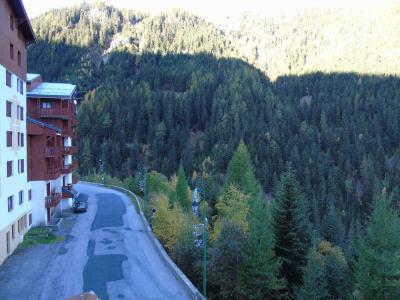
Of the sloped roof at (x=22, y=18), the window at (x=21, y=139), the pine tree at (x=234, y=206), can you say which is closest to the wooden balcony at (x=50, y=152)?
the window at (x=21, y=139)

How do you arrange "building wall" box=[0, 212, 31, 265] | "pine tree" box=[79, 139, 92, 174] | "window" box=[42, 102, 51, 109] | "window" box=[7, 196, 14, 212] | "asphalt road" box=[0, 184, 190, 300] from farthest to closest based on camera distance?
"pine tree" box=[79, 139, 92, 174] → "window" box=[42, 102, 51, 109] → "window" box=[7, 196, 14, 212] → "building wall" box=[0, 212, 31, 265] → "asphalt road" box=[0, 184, 190, 300]

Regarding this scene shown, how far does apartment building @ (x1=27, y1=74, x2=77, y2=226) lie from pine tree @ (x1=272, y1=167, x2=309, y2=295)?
23718 mm

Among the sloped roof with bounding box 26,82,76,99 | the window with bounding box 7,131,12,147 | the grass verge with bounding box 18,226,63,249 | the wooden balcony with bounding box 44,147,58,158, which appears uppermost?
the sloped roof with bounding box 26,82,76,99

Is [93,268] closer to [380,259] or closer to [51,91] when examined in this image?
[380,259]

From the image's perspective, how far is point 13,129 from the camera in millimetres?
30609

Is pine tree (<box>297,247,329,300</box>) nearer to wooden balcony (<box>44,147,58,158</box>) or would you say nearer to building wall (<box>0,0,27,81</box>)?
wooden balcony (<box>44,147,58,158</box>)

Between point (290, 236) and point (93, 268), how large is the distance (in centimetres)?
1684

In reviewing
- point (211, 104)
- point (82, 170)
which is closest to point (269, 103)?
point (211, 104)

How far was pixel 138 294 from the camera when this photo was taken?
2333cm

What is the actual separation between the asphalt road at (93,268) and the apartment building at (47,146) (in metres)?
4.00

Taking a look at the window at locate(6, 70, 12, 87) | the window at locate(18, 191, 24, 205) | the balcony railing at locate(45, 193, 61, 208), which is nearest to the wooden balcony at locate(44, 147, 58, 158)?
the balcony railing at locate(45, 193, 61, 208)

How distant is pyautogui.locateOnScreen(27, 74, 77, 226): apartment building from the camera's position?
37.4m

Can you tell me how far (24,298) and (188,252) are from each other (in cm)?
1239

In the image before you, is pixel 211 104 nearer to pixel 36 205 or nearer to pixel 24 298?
pixel 36 205
